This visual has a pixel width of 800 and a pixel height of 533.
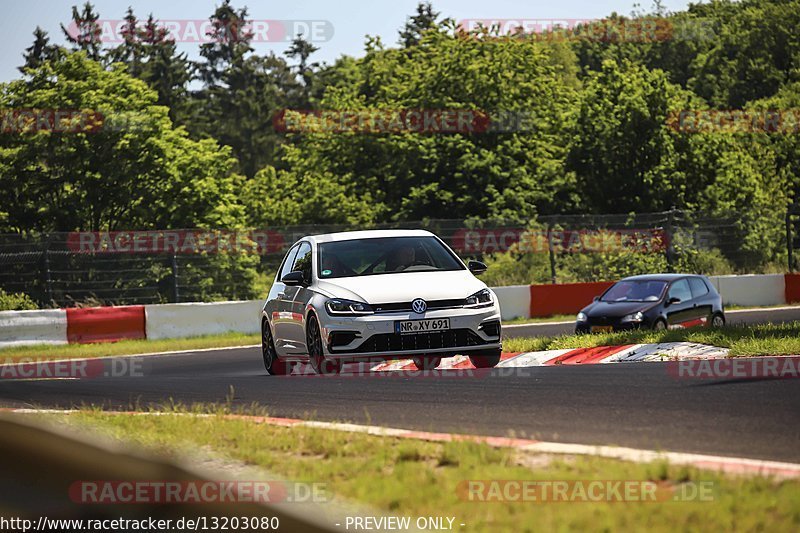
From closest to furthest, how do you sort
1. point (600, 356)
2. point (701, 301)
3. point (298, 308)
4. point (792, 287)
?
point (298, 308)
point (600, 356)
point (701, 301)
point (792, 287)

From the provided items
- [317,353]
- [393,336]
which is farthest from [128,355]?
[393,336]

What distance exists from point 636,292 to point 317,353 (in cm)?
1012

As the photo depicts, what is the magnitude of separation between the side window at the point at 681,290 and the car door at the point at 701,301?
14 centimetres

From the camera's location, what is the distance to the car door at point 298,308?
1311 centimetres

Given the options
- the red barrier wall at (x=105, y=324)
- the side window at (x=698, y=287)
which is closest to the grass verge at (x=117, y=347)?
the red barrier wall at (x=105, y=324)

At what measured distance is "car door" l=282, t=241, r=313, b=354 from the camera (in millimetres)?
13106

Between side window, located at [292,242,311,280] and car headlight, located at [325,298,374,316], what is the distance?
1043mm

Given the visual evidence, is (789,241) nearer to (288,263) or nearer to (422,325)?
(288,263)

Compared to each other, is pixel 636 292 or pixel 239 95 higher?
pixel 239 95

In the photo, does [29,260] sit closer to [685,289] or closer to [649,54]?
[685,289]

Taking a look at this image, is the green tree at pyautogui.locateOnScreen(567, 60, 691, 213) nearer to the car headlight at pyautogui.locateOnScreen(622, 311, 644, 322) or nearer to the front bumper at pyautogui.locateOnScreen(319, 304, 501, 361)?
the car headlight at pyautogui.locateOnScreen(622, 311, 644, 322)

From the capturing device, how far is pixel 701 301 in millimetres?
21469

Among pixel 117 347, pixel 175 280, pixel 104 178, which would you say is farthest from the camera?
pixel 104 178

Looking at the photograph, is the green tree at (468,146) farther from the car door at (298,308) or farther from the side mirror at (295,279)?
the side mirror at (295,279)
